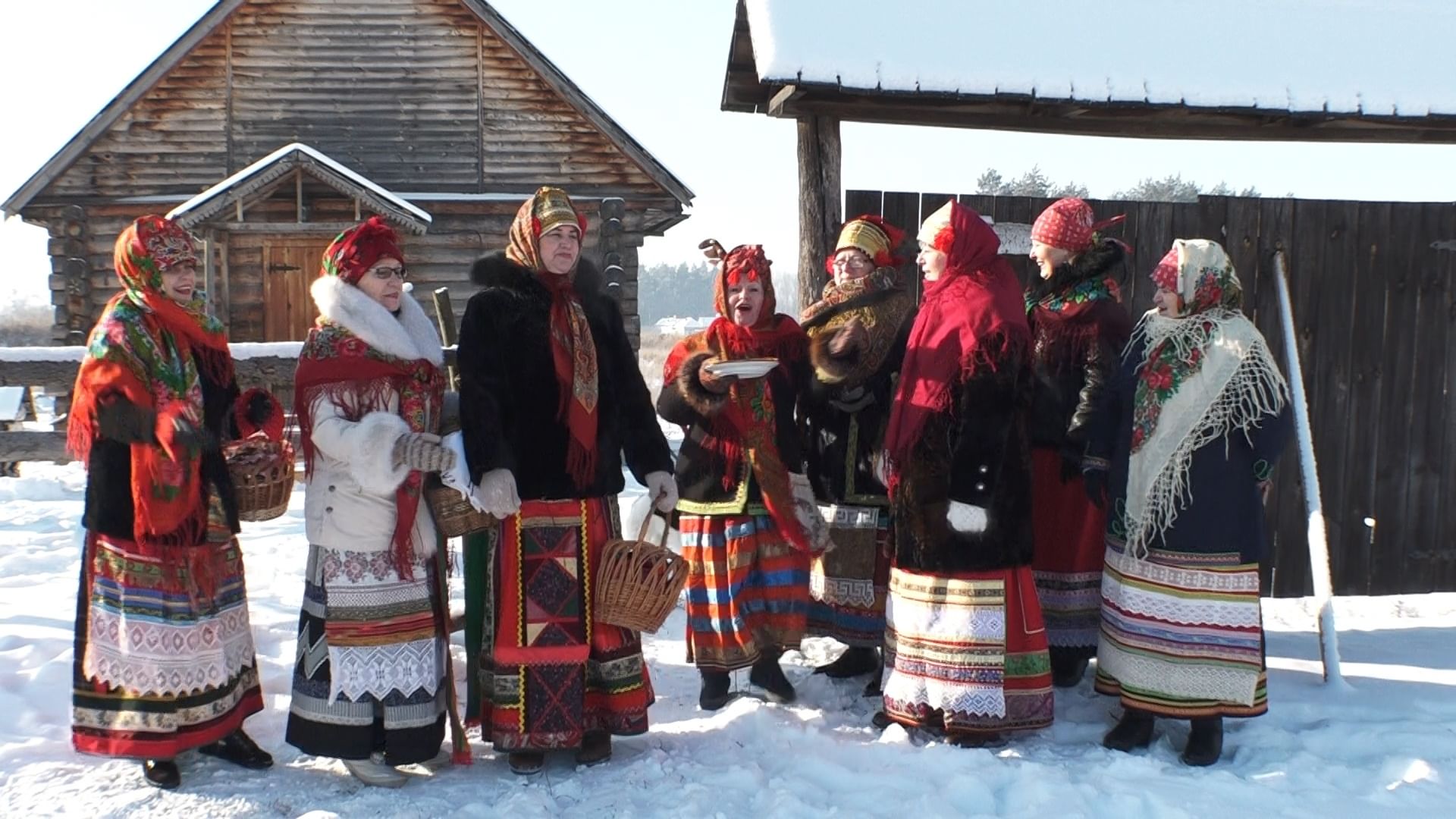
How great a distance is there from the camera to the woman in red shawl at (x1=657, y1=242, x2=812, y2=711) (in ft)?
13.6

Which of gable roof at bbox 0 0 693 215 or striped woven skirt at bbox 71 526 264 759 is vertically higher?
gable roof at bbox 0 0 693 215

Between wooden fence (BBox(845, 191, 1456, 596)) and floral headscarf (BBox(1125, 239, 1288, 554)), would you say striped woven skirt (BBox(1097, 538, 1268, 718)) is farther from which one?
wooden fence (BBox(845, 191, 1456, 596))

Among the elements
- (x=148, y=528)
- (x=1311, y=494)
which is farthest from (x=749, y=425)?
(x=1311, y=494)

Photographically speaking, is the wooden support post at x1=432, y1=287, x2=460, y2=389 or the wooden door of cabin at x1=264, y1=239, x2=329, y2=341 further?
the wooden door of cabin at x1=264, y1=239, x2=329, y2=341

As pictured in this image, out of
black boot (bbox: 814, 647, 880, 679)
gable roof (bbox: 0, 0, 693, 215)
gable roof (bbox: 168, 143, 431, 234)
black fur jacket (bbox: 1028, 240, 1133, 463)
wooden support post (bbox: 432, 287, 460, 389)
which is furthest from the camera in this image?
gable roof (bbox: 0, 0, 693, 215)

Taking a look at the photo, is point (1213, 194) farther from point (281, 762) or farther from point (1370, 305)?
point (281, 762)

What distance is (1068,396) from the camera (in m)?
4.20

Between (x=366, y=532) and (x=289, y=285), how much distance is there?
400 inches

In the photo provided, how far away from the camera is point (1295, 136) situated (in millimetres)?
5621

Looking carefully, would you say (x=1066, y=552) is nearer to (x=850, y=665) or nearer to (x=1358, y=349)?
(x=850, y=665)

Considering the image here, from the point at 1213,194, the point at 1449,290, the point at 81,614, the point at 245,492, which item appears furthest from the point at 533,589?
the point at 1449,290

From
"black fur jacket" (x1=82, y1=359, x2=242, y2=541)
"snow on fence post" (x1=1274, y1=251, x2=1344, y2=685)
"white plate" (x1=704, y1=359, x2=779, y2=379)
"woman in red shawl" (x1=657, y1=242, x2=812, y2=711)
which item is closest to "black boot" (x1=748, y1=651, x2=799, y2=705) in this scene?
"woman in red shawl" (x1=657, y1=242, x2=812, y2=711)

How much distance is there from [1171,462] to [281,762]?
10.8 feet

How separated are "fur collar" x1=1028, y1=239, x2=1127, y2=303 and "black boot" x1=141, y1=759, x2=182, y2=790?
11.8ft
